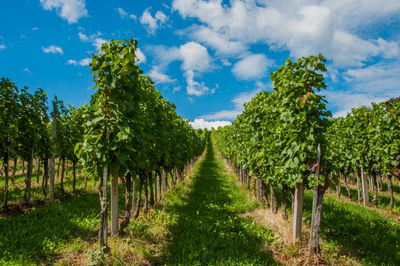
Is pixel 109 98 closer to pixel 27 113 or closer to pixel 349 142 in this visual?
pixel 27 113

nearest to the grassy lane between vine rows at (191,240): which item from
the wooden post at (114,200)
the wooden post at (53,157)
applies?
the wooden post at (114,200)

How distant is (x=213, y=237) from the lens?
6.00 metres

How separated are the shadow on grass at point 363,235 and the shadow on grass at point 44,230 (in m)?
7.18

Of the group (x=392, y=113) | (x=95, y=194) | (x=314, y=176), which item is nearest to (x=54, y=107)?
(x=95, y=194)

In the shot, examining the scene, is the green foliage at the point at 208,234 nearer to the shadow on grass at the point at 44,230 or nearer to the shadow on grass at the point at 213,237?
the shadow on grass at the point at 213,237

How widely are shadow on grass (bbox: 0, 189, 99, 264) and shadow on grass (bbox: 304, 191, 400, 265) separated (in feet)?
23.6

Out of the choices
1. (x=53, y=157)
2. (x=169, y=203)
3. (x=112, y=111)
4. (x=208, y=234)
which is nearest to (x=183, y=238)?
(x=208, y=234)

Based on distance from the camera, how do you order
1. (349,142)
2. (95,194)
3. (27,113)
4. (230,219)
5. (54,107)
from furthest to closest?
(349,142), (95,194), (54,107), (27,113), (230,219)

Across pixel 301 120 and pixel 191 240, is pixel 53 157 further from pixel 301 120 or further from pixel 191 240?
pixel 301 120

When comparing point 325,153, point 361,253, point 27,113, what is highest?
point 27,113

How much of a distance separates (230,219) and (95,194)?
7.22m

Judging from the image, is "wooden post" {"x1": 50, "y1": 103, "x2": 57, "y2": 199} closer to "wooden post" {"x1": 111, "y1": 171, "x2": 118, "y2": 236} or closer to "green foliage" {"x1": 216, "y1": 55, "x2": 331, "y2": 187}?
"wooden post" {"x1": 111, "y1": 171, "x2": 118, "y2": 236}

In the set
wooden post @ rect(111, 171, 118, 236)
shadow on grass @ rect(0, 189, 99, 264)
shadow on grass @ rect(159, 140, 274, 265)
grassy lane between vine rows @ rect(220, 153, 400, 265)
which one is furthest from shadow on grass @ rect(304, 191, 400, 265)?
shadow on grass @ rect(0, 189, 99, 264)

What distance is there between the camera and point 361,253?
539 cm
